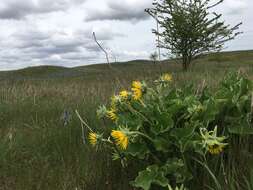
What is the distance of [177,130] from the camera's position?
3131 mm

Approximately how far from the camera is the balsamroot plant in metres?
3.07

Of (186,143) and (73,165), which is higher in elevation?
(186,143)

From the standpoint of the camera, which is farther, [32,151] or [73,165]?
[32,151]

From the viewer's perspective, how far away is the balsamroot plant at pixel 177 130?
3.07m

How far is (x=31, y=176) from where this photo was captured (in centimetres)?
411

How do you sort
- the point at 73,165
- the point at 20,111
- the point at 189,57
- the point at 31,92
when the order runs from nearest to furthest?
the point at 73,165 < the point at 20,111 < the point at 31,92 < the point at 189,57

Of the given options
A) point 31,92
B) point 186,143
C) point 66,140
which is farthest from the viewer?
point 31,92

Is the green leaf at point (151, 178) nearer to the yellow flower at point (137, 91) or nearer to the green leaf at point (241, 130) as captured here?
the green leaf at point (241, 130)

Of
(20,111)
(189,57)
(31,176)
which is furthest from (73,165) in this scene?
(189,57)

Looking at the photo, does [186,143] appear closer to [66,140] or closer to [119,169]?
[119,169]

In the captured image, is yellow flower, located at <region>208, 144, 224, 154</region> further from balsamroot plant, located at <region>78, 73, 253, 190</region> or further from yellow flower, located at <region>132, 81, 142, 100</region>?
yellow flower, located at <region>132, 81, 142, 100</region>

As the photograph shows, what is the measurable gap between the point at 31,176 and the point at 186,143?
5.43ft

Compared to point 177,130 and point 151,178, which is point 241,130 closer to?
point 177,130

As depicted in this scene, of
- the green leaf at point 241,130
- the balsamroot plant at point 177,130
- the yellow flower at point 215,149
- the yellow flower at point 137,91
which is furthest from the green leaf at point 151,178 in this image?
the yellow flower at point 137,91
